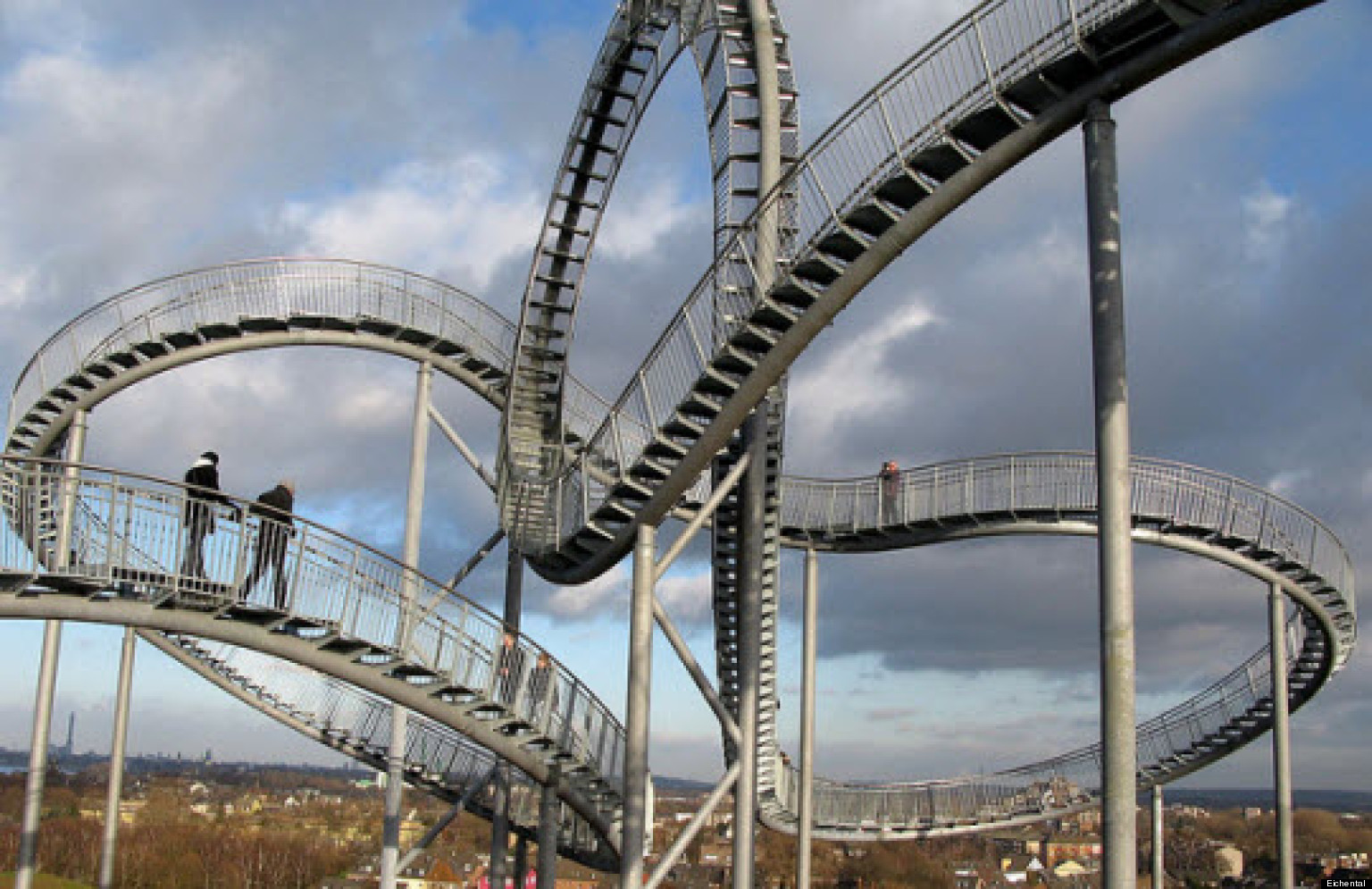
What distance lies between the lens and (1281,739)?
794 inches

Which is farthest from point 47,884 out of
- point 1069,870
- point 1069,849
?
point 1069,849

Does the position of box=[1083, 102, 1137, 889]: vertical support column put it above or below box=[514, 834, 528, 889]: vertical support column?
above

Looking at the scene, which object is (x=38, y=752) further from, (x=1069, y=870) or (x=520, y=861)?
(x=1069, y=870)

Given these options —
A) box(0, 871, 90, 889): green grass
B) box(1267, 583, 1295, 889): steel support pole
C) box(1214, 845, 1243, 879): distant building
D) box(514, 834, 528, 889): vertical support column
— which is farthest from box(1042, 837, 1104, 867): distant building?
box(514, 834, 528, 889): vertical support column

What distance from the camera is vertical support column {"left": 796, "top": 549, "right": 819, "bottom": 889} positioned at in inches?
756

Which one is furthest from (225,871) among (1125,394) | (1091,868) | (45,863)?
(1125,394)

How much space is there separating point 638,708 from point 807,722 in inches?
263

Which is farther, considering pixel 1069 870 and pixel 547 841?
pixel 1069 870

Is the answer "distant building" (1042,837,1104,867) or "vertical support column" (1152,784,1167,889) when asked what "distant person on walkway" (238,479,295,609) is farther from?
"distant building" (1042,837,1104,867)

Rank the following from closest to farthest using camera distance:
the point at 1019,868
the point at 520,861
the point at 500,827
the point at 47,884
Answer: the point at 500,827, the point at 520,861, the point at 47,884, the point at 1019,868

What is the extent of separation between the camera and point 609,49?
738 inches

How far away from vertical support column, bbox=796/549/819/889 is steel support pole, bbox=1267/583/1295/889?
21.2 feet

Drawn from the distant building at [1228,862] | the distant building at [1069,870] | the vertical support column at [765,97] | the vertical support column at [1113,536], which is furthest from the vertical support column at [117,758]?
the distant building at [1069,870]

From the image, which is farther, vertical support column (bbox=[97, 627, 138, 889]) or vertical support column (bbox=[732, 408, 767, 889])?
vertical support column (bbox=[97, 627, 138, 889])
